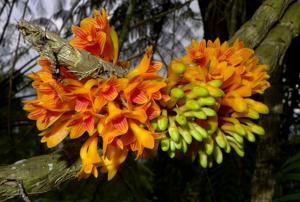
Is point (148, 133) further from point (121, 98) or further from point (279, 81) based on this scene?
point (279, 81)

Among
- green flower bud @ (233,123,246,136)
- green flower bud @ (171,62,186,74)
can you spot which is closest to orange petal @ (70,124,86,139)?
green flower bud @ (171,62,186,74)

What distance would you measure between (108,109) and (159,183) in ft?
8.83

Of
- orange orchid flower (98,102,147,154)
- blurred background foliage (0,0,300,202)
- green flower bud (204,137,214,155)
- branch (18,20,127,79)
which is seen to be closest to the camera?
branch (18,20,127,79)

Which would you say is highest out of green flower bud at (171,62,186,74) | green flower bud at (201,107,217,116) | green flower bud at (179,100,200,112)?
green flower bud at (171,62,186,74)

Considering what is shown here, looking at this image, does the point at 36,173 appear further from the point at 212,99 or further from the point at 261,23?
the point at 261,23

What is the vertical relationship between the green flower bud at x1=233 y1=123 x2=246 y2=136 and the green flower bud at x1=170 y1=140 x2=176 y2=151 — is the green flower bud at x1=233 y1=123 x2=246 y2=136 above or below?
above

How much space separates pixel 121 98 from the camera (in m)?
0.82

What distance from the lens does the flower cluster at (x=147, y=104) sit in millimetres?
791

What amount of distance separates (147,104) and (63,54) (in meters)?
0.18

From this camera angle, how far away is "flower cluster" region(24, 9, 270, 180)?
31.1 inches

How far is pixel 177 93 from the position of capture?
2.77ft

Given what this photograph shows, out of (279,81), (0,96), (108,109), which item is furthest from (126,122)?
(0,96)

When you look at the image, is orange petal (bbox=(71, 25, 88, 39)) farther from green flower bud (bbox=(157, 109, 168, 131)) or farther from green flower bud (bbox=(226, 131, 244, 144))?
green flower bud (bbox=(226, 131, 244, 144))

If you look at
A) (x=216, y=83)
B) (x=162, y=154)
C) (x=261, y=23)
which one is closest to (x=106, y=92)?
(x=216, y=83)
